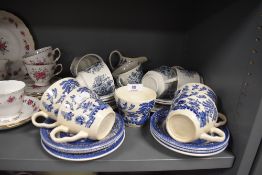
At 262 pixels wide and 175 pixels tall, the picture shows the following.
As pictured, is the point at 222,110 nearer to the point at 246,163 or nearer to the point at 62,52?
the point at 246,163

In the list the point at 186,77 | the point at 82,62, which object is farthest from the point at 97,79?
the point at 186,77

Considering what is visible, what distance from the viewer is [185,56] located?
2.58ft

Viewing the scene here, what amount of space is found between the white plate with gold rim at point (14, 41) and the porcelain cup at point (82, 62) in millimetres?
164

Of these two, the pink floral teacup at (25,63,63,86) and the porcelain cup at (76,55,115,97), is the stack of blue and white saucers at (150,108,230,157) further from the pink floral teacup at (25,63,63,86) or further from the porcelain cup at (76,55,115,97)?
the pink floral teacup at (25,63,63,86)

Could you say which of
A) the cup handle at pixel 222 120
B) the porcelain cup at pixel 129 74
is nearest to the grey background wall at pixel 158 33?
the cup handle at pixel 222 120

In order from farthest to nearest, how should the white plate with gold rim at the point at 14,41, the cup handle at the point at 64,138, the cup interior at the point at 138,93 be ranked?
the white plate with gold rim at the point at 14,41
the cup interior at the point at 138,93
the cup handle at the point at 64,138

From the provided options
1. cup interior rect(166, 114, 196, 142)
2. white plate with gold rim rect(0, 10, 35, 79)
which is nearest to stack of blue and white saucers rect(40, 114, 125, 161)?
cup interior rect(166, 114, 196, 142)

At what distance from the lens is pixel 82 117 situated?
46 cm

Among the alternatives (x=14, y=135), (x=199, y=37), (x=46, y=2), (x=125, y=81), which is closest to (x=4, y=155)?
(x=14, y=135)

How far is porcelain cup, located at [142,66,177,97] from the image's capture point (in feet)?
2.03

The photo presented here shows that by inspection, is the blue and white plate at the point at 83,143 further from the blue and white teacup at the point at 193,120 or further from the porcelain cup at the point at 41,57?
the porcelain cup at the point at 41,57

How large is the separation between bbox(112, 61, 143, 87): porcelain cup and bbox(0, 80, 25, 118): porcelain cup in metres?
0.25

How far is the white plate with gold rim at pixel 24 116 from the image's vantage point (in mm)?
529

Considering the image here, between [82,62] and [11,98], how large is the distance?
0.23 metres
